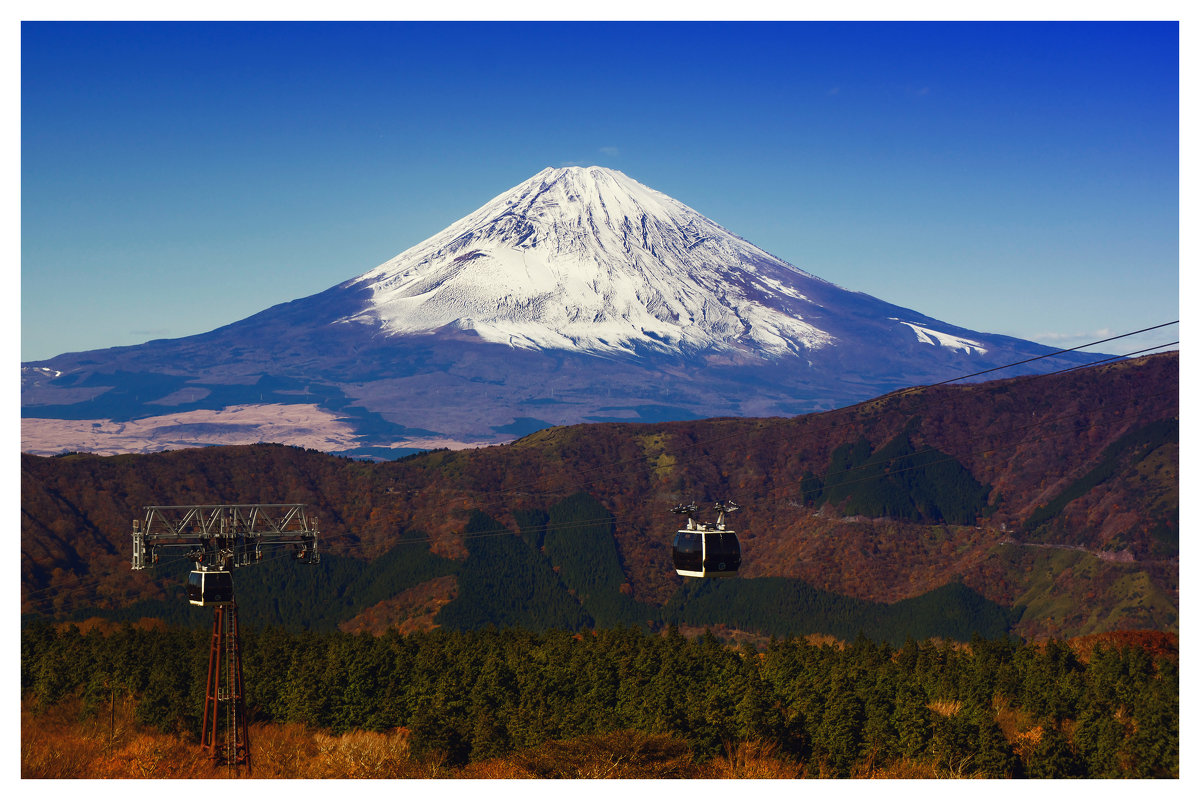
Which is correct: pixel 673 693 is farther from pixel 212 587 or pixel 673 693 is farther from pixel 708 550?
pixel 212 587

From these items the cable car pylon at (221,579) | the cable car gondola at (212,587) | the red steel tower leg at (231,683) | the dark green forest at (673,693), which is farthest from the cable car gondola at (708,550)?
the dark green forest at (673,693)

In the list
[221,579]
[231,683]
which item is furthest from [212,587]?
[231,683]

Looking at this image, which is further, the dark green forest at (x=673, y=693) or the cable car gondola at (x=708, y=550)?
the dark green forest at (x=673, y=693)

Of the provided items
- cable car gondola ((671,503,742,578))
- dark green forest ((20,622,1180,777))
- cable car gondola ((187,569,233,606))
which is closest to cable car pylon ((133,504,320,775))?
cable car gondola ((187,569,233,606))

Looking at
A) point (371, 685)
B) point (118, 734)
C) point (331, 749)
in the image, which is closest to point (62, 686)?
point (118, 734)

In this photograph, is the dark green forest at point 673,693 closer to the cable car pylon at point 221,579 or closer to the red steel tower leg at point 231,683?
the red steel tower leg at point 231,683

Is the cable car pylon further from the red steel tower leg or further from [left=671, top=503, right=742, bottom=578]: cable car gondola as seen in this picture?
[left=671, top=503, right=742, bottom=578]: cable car gondola
